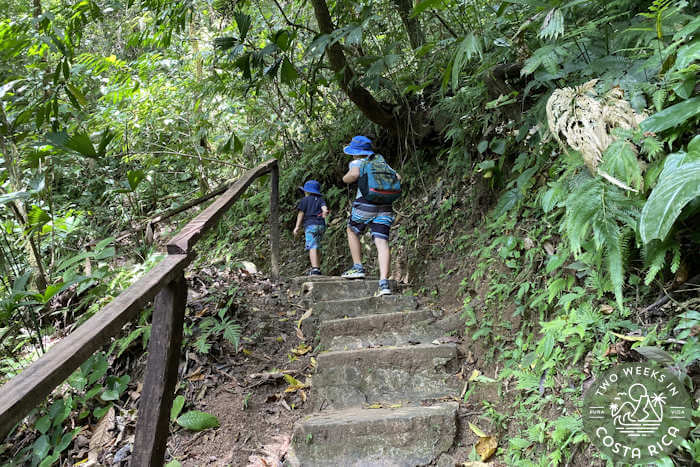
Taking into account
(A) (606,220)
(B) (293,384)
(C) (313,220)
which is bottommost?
(B) (293,384)

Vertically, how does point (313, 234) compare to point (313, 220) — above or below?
below

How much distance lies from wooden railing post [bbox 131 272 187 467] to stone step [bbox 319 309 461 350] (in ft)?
5.49

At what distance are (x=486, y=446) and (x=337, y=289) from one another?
7.73 ft

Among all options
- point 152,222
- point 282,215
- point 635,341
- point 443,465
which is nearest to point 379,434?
point 443,465

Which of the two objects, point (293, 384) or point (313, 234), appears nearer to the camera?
point (293, 384)

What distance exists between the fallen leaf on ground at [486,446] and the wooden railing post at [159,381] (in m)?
1.44

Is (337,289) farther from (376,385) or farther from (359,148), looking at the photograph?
(376,385)

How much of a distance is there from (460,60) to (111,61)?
16.6 ft

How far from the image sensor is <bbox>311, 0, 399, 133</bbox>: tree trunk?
3928mm

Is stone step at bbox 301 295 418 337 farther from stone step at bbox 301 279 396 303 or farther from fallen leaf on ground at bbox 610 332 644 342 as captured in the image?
fallen leaf on ground at bbox 610 332 644 342

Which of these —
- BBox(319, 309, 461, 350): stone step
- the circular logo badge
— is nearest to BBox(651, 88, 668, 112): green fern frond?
the circular logo badge

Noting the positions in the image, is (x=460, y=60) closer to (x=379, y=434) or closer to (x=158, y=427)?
(x=379, y=434)

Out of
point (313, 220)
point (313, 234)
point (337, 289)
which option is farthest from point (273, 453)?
point (313, 220)

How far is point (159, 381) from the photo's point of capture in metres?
1.75
